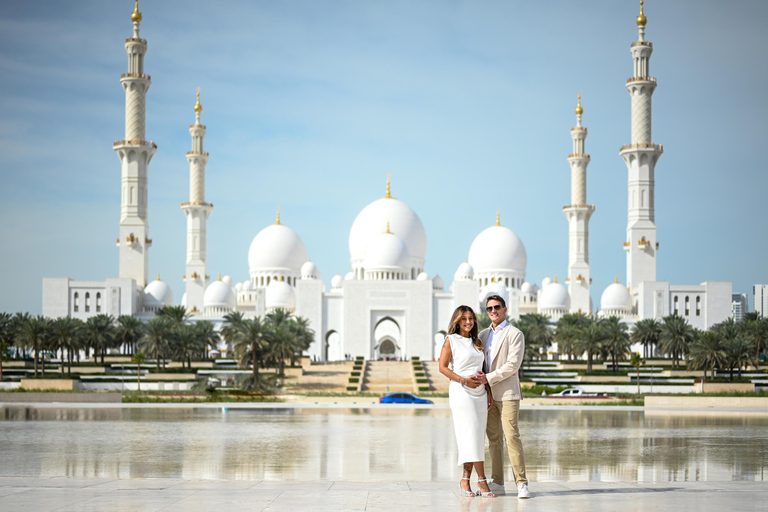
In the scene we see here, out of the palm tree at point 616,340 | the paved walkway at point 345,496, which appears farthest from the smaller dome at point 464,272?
the paved walkway at point 345,496

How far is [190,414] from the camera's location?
931 inches

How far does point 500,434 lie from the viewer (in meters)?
8.60

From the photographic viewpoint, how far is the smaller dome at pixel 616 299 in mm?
63688

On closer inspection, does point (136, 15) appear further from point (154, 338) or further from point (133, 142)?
point (154, 338)

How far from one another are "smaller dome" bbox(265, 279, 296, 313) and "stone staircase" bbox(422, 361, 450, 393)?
18.8m

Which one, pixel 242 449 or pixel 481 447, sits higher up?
pixel 481 447

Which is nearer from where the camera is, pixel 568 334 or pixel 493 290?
pixel 568 334

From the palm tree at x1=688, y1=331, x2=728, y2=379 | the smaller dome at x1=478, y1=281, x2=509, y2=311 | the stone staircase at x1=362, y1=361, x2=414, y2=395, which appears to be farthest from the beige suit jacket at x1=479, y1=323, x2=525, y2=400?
the smaller dome at x1=478, y1=281, x2=509, y2=311

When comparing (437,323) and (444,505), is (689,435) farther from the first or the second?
(437,323)

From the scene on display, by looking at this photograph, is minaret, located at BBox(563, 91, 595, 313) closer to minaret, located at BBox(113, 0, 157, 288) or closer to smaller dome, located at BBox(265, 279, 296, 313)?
smaller dome, located at BBox(265, 279, 296, 313)

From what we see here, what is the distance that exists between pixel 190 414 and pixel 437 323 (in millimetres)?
38597

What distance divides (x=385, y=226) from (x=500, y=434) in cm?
5904

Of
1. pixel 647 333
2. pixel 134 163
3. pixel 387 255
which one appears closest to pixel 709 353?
pixel 647 333

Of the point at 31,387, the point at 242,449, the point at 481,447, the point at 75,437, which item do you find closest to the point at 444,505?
the point at 481,447
